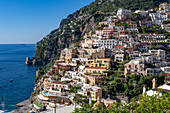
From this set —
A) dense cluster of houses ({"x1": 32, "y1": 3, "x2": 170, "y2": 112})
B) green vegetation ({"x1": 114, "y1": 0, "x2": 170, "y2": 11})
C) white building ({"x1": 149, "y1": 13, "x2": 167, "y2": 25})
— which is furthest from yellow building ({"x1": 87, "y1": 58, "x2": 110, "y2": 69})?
green vegetation ({"x1": 114, "y1": 0, "x2": 170, "y2": 11})

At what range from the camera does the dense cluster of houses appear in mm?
42312

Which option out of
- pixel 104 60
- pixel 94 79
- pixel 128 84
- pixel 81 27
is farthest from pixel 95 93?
pixel 81 27

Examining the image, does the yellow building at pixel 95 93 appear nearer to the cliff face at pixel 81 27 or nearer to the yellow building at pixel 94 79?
the yellow building at pixel 94 79

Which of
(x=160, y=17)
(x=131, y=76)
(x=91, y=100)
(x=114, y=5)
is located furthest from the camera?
(x=114, y=5)

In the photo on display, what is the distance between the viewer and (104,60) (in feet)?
154

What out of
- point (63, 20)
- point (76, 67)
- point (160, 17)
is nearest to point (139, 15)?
point (160, 17)

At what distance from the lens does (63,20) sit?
160500mm

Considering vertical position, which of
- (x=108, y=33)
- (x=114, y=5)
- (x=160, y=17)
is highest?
(x=114, y=5)

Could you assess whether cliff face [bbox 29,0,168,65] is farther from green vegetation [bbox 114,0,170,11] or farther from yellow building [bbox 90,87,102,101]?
yellow building [bbox 90,87,102,101]

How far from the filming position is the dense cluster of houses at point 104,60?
42.3 metres

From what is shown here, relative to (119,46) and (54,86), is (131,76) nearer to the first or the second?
(119,46)

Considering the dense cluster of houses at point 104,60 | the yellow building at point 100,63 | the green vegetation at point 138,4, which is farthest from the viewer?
the green vegetation at point 138,4

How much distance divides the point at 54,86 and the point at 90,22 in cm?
7259

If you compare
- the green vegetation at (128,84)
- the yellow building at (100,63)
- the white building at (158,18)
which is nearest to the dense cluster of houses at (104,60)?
the yellow building at (100,63)
